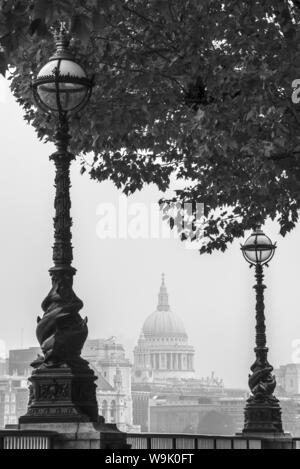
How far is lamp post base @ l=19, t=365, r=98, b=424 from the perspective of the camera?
13.4 metres

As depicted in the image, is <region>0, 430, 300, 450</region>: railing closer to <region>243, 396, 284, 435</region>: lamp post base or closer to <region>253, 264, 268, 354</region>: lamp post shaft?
<region>243, 396, 284, 435</region>: lamp post base

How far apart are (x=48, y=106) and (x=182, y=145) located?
9676 mm

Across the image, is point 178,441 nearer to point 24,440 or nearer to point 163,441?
point 163,441

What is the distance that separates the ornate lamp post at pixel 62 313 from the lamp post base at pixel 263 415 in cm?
1283

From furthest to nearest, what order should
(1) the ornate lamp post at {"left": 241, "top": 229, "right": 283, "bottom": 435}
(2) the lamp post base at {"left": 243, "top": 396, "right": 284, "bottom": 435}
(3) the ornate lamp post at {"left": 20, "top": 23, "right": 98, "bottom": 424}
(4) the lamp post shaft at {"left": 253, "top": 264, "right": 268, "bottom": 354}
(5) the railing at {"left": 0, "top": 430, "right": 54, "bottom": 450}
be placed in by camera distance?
1. (4) the lamp post shaft at {"left": 253, "top": 264, "right": 268, "bottom": 354}
2. (1) the ornate lamp post at {"left": 241, "top": 229, "right": 283, "bottom": 435}
3. (2) the lamp post base at {"left": 243, "top": 396, "right": 284, "bottom": 435}
4. (3) the ornate lamp post at {"left": 20, "top": 23, "right": 98, "bottom": 424}
5. (5) the railing at {"left": 0, "top": 430, "right": 54, "bottom": 450}

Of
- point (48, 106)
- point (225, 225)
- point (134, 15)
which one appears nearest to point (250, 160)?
point (134, 15)

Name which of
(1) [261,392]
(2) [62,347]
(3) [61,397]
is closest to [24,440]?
(3) [61,397]

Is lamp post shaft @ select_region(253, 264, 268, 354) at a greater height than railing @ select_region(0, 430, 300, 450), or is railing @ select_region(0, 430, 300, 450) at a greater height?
lamp post shaft @ select_region(253, 264, 268, 354)

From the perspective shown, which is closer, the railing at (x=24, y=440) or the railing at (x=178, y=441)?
the railing at (x=24, y=440)

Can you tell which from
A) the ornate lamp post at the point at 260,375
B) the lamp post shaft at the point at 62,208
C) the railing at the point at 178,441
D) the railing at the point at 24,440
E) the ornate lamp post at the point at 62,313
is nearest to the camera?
the railing at the point at 24,440

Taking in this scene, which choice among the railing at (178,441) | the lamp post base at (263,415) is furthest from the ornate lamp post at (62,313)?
the lamp post base at (263,415)

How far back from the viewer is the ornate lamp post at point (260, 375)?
26.5m

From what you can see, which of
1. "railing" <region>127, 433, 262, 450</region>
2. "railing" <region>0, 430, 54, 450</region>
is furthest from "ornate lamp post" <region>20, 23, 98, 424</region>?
"railing" <region>127, 433, 262, 450</region>

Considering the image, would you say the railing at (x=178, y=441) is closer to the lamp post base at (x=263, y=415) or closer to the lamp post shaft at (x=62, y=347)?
the lamp post shaft at (x=62, y=347)
